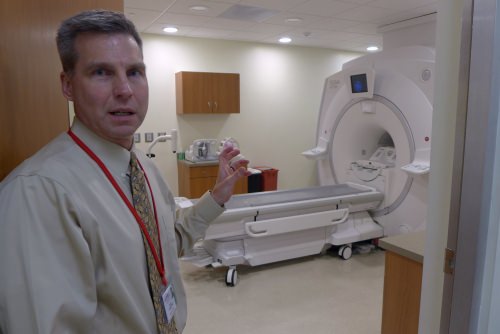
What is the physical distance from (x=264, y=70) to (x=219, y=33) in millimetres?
1078

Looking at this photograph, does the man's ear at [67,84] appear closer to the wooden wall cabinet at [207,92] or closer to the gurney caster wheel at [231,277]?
the gurney caster wheel at [231,277]

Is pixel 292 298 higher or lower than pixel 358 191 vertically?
lower

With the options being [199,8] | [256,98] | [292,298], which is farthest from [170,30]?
[292,298]

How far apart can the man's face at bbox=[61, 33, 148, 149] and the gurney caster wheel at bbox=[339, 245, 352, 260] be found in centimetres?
314

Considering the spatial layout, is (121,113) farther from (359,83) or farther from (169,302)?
(359,83)

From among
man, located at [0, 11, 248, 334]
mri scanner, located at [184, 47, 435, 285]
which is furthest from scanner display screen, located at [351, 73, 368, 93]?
man, located at [0, 11, 248, 334]

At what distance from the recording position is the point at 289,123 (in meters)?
6.07

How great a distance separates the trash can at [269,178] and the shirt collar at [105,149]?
453cm

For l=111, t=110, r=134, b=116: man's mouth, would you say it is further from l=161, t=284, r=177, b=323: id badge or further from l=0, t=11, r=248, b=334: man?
l=161, t=284, r=177, b=323: id badge

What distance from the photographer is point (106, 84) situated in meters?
0.84

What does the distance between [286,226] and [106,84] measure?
8.51ft

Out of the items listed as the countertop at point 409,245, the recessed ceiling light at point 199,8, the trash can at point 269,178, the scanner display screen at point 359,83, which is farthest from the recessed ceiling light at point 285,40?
the countertop at point 409,245

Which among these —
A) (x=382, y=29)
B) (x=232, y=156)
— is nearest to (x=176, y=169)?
(x=382, y=29)

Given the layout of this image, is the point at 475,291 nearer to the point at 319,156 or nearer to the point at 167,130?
the point at 319,156
